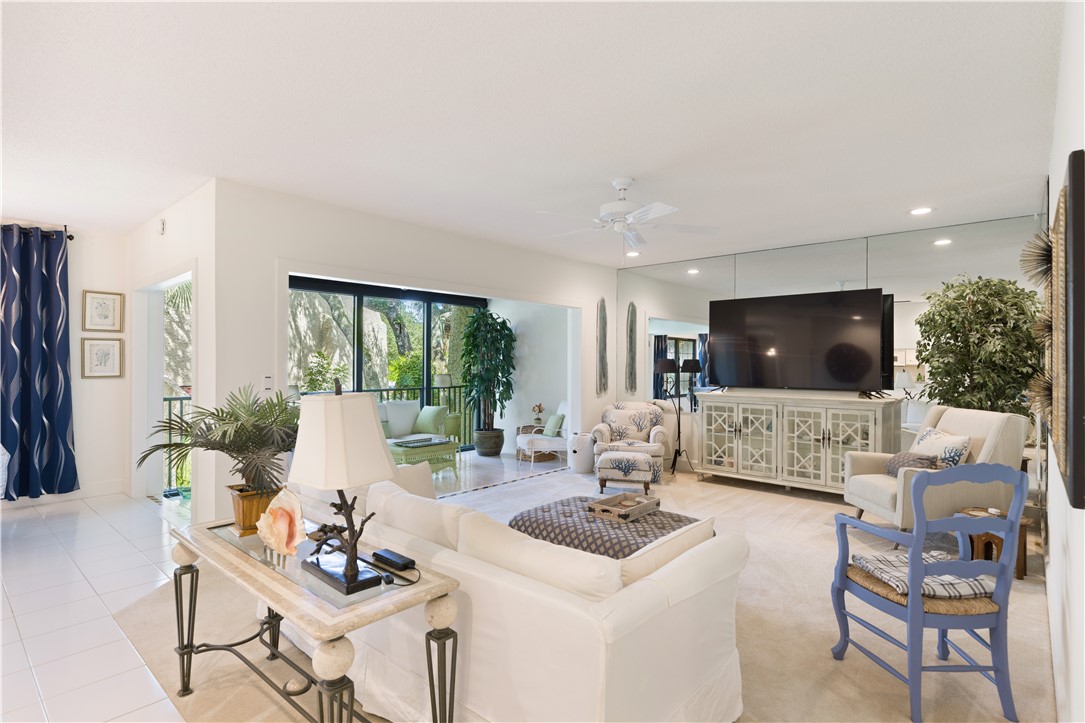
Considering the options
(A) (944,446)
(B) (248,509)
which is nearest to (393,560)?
(B) (248,509)

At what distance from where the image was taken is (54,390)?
5.09 metres

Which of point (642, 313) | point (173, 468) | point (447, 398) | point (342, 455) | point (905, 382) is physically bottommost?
point (173, 468)

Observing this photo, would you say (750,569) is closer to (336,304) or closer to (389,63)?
(389,63)

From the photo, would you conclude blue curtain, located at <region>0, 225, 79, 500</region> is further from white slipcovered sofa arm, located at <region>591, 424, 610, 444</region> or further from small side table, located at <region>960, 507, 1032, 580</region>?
small side table, located at <region>960, 507, 1032, 580</region>

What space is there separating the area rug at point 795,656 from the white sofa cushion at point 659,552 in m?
0.27

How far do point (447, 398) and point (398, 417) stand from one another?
172 centimetres

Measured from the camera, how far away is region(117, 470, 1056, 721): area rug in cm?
214

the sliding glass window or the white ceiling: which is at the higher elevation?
the white ceiling

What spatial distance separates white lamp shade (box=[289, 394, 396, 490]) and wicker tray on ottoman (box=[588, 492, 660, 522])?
161 centimetres

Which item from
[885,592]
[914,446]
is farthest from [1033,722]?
[914,446]

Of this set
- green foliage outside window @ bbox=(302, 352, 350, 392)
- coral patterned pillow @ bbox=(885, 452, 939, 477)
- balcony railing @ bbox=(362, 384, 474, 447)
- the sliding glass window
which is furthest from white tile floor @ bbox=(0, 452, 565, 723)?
coral patterned pillow @ bbox=(885, 452, 939, 477)

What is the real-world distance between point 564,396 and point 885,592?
586 centimetres

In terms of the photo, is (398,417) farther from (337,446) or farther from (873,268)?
(873,268)

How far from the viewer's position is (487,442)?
7918 mm
